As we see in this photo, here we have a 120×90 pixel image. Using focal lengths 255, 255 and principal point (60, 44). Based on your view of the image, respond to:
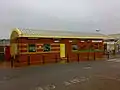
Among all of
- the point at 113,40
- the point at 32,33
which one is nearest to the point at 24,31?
the point at 32,33

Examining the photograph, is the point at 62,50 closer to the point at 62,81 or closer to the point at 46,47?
the point at 46,47

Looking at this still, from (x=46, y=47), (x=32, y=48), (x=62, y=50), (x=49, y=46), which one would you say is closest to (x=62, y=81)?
(x=32, y=48)

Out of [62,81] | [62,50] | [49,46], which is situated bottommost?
[62,81]

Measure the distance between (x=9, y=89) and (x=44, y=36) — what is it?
20547 mm

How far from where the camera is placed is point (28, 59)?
28.4 metres

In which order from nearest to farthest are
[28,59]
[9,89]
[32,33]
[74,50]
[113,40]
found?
[9,89], [28,59], [32,33], [74,50], [113,40]

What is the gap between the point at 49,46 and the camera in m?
32.6

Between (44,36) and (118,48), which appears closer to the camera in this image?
(44,36)

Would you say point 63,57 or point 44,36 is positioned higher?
point 44,36

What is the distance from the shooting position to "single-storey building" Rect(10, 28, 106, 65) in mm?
30125

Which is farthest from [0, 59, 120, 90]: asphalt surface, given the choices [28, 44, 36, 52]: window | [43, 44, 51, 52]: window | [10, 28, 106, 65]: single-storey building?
[43, 44, 51, 52]: window

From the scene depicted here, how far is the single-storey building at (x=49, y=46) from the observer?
3012 cm

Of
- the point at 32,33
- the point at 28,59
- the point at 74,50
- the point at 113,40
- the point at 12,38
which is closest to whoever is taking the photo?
the point at 28,59

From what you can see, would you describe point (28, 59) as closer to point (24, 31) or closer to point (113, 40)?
point (24, 31)
